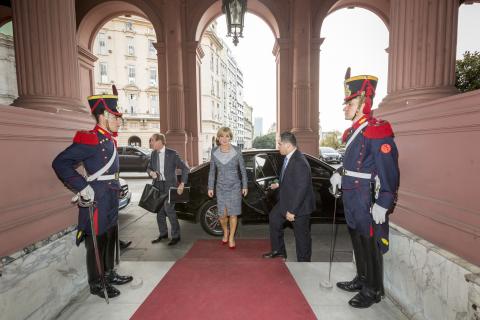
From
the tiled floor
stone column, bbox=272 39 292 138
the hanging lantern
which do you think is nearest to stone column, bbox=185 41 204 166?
stone column, bbox=272 39 292 138

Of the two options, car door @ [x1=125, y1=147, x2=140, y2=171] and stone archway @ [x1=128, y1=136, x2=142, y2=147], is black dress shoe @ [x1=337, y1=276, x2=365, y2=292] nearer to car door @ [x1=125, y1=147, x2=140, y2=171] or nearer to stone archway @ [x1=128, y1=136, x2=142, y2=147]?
car door @ [x1=125, y1=147, x2=140, y2=171]

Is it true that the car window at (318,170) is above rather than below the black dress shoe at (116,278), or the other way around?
above

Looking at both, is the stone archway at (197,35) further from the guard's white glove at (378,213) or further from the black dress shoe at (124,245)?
the guard's white glove at (378,213)

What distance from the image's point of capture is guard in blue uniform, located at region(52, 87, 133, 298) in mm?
2441

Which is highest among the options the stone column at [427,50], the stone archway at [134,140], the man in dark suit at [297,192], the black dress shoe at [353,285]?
the stone column at [427,50]

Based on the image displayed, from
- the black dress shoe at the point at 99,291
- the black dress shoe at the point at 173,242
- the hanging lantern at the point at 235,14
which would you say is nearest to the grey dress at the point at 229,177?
the black dress shoe at the point at 173,242

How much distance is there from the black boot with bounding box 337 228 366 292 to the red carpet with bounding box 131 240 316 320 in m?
0.54

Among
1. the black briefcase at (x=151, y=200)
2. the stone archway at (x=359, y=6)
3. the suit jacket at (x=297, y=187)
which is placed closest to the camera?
the suit jacket at (x=297, y=187)

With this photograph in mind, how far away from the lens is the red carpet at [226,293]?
2350 mm

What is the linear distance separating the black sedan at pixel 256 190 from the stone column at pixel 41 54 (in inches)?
106

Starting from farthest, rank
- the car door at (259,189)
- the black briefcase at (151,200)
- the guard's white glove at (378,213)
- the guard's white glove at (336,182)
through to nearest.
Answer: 1. the car door at (259,189)
2. the black briefcase at (151,200)
3. the guard's white glove at (336,182)
4. the guard's white glove at (378,213)

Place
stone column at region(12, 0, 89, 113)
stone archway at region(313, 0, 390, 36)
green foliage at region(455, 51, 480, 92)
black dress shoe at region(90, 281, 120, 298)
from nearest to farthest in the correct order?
black dress shoe at region(90, 281, 120, 298), stone column at region(12, 0, 89, 113), stone archway at region(313, 0, 390, 36), green foliage at region(455, 51, 480, 92)

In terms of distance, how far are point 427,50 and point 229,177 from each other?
2905mm

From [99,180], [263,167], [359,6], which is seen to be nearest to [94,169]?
[99,180]
